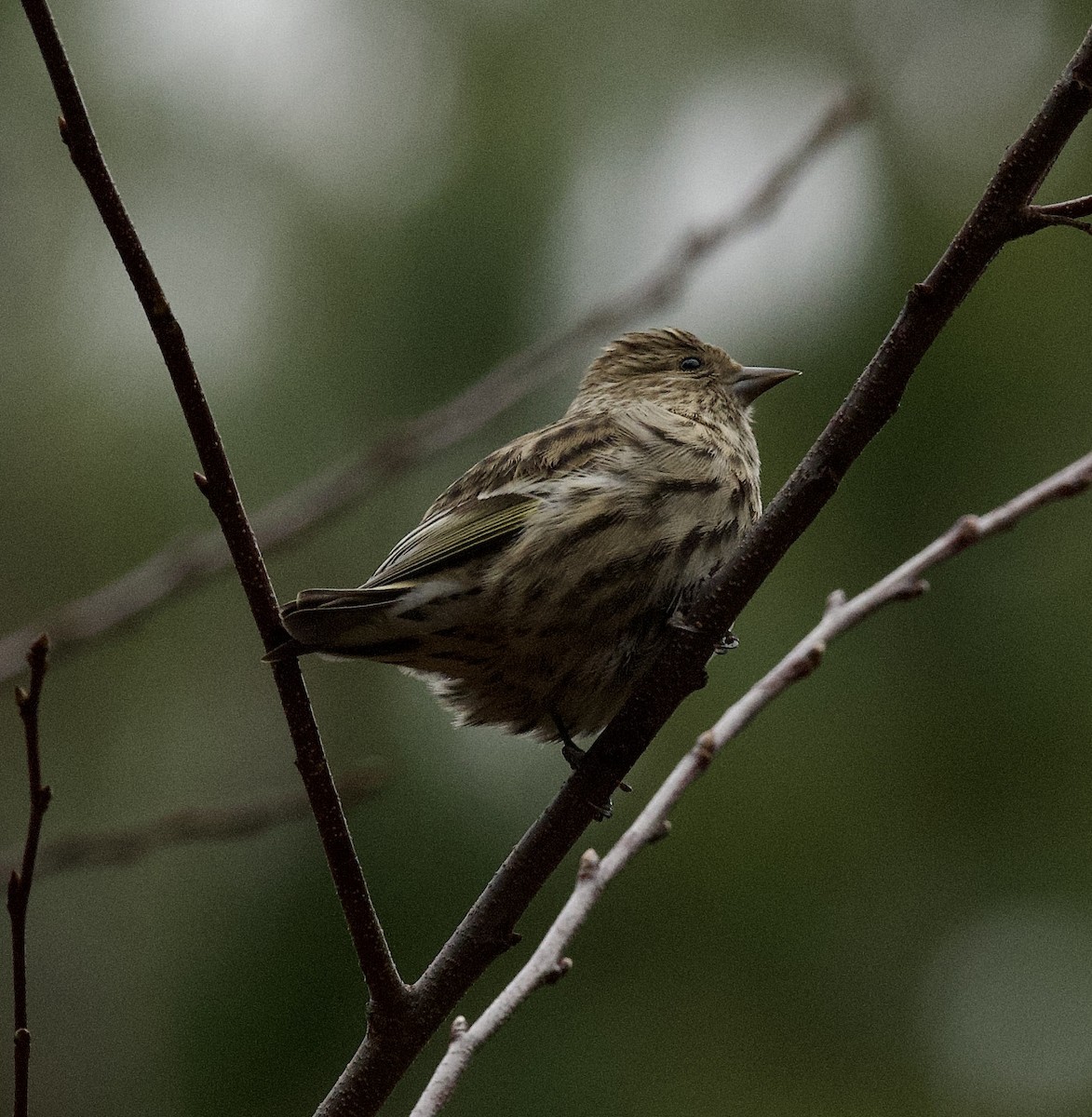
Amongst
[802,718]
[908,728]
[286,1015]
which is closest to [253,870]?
[286,1015]

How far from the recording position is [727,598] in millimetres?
2805

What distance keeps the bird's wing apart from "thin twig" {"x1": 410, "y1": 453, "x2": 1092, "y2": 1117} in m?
0.92

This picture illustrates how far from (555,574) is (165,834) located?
100 cm

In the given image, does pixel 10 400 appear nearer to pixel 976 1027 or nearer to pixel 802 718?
pixel 802 718

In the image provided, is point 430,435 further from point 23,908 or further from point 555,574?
point 23,908

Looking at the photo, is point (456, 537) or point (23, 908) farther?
point (456, 537)

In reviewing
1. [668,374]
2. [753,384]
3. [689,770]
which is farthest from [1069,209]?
[668,374]

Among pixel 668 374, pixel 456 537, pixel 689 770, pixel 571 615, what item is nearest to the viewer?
pixel 689 770

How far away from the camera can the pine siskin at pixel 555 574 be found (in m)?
3.41

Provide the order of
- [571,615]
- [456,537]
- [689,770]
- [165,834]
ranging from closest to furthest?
1. [689,770]
2. [165,834]
3. [571,615]
4. [456,537]

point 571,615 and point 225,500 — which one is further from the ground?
point 225,500

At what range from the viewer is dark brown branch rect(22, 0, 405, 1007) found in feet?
7.32

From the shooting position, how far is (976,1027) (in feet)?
22.6

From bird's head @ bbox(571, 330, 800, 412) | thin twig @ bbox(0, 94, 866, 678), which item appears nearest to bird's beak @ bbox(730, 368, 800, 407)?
bird's head @ bbox(571, 330, 800, 412)
